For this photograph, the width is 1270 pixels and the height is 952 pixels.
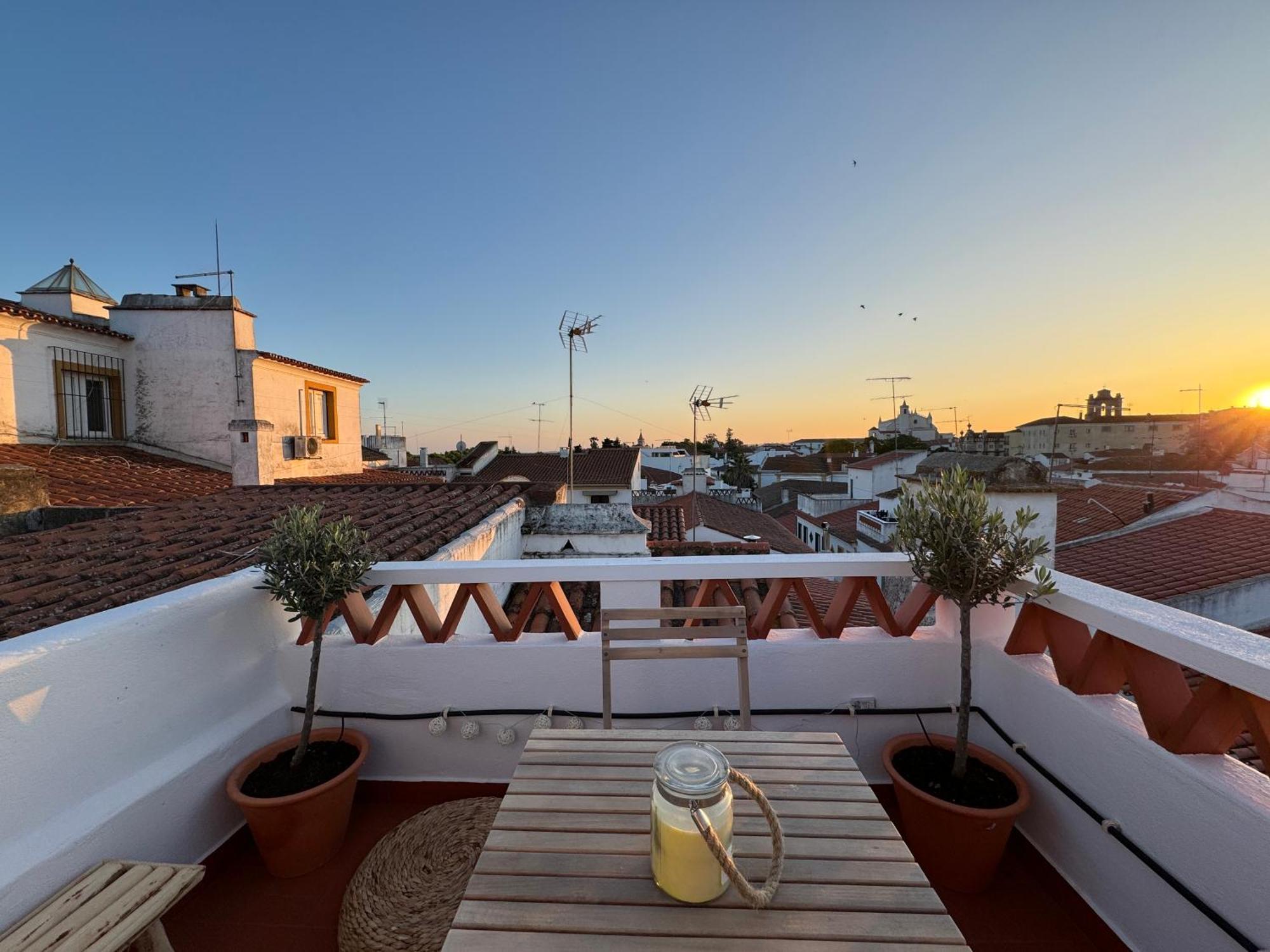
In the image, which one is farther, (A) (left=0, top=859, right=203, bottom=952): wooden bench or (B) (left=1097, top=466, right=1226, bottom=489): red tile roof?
(B) (left=1097, top=466, right=1226, bottom=489): red tile roof

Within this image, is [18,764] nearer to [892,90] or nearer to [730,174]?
[892,90]

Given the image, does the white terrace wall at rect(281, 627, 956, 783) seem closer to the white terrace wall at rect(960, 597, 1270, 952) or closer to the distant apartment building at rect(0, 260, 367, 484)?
the white terrace wall at rect(960, 597, 1270, 952)

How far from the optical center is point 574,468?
25.3 metres

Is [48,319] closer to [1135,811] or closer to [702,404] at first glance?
[702,404]

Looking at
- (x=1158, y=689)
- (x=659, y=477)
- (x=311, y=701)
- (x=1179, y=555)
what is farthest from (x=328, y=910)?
(x=659, y=477)

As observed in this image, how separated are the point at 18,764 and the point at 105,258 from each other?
1816 centimetres

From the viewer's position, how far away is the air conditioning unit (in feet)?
41.3

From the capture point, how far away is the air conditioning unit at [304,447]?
12602mm

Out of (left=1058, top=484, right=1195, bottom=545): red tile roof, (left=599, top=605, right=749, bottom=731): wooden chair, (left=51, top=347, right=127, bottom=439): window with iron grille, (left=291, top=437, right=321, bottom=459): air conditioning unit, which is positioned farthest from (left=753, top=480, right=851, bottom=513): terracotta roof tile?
(left=599, top=605, right=749, bottom=731): wooden chair

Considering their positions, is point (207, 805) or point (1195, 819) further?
point (207, 805)

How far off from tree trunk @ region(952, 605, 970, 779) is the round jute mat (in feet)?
5.79

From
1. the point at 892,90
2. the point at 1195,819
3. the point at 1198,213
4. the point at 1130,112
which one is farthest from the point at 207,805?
the point at 1198,213

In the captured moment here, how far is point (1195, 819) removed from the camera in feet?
4.72

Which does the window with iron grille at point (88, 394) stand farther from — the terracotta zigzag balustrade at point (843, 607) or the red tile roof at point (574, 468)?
the terracotta zigzag balustrade at point (843, 607)
